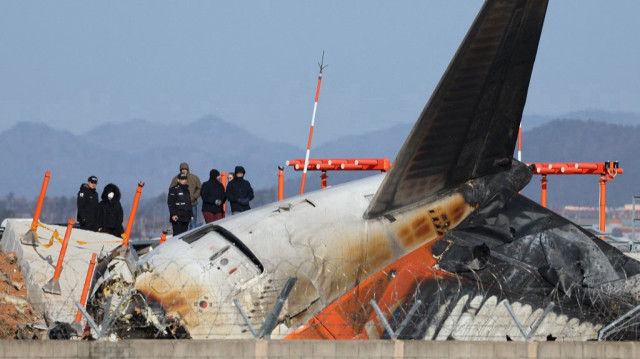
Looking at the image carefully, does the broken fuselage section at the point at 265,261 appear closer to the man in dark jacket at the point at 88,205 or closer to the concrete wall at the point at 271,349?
the concrete wall at the point at 271,349

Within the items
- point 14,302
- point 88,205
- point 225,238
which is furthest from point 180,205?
point 225,238

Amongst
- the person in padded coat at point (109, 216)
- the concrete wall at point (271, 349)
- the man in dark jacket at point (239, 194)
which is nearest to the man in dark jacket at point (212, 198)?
the man in dark jacket at point (239, 194)

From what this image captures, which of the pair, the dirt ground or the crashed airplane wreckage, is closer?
the crashed airplane wreckage

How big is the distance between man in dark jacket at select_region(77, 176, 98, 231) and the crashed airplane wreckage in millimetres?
8713

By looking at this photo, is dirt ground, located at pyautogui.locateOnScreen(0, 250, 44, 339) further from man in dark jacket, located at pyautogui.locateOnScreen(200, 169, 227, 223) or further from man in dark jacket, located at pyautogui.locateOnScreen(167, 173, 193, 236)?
man in dark jacket, located at pyautogui.locateOnScreen(200, 169, 227, 223)

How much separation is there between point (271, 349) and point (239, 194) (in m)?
12.5

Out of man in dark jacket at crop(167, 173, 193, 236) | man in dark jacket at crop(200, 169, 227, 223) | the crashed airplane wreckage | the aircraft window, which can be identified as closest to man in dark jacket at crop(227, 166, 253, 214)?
man in dark jacket at crop(200, 169, 227, 223)

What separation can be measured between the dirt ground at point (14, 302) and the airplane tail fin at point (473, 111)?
6.31 metres

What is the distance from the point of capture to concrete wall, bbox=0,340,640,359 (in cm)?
1370

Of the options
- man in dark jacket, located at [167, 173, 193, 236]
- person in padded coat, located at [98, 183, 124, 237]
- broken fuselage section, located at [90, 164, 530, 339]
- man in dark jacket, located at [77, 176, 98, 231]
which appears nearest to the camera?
broken fuselage section, located at [90, 164, 530, 339]

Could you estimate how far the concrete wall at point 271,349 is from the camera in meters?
13.7

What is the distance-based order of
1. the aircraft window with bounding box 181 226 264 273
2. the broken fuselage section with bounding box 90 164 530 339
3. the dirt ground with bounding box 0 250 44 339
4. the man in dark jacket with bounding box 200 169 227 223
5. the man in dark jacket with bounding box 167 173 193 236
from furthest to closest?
the man in dark jacket with bounding box 200 169 227 223, the man in dark jacket with bounding box 167 173 193 236, the dirt ground with bounding box 0 250 44 339, the aircraft window with bounding box 181 226 264 273, the broken fuselage section with bounding box 90 164 530 339

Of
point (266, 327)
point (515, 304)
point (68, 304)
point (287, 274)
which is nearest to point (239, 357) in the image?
point (266, 327)

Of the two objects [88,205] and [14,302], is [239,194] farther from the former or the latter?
[14,302]
